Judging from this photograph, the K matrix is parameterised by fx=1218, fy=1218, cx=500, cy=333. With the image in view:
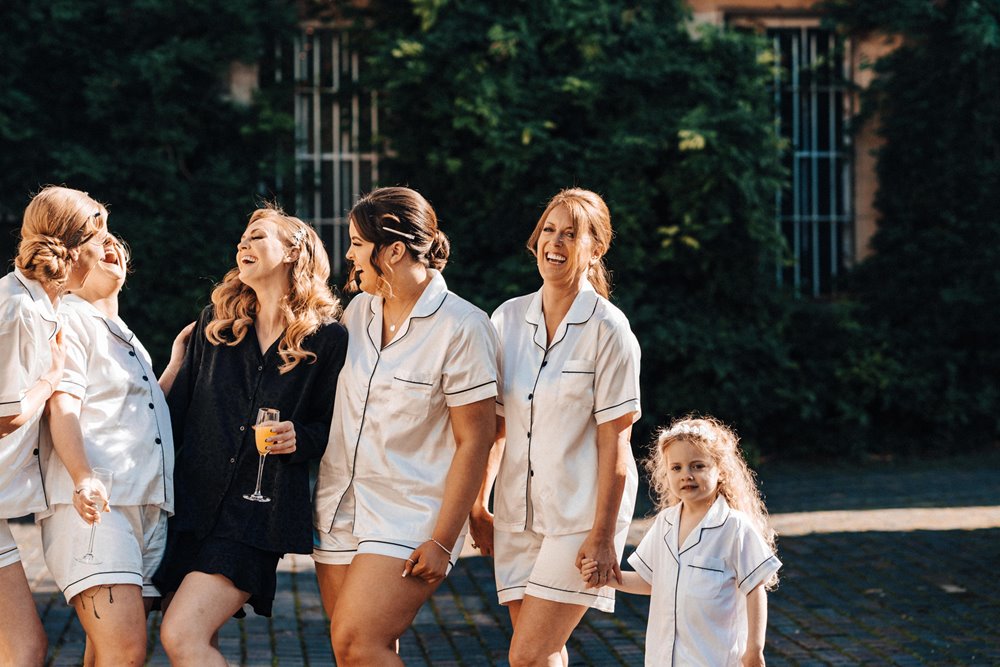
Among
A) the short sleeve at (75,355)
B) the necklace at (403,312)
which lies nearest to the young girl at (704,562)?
the necklace at (403,312)

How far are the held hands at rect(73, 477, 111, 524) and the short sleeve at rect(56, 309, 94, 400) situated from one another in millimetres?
325

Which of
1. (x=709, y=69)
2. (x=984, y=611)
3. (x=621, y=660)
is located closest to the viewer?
(x=621, y=660)

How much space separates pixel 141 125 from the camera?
427 inches

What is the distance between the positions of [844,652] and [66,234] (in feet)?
13.0

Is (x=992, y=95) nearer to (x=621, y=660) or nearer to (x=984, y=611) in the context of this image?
(x=984, y=611)

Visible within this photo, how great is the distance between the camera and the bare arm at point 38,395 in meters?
3.67

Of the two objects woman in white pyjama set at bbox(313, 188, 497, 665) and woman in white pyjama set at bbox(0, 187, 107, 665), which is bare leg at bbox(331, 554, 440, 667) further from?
woman in white pyjama set at bbox(0, 187, 107, 665)

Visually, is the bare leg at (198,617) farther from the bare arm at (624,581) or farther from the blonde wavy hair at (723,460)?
the blonde wavy hair at (723,460)

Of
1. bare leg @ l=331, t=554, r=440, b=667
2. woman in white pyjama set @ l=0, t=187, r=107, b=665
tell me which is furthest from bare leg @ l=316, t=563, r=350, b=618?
woman in white pyjama set @ l=0, t=187, r=107, b=665

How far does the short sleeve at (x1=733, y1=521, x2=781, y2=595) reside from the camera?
3.85 meters

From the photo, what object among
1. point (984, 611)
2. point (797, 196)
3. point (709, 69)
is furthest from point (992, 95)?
point (984, 611)

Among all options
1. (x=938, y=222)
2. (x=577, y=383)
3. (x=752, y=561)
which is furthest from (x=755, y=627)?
(x=938, y=222)

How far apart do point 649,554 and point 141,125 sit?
8117 millimetres

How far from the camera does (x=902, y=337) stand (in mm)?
12094
